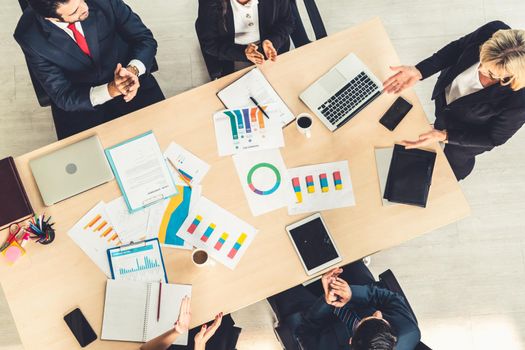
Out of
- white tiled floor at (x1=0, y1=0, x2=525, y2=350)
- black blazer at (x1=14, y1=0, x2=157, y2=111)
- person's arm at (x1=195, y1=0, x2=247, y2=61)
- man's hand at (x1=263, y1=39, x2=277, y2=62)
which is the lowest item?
white tiled floor at (x1=0, y1=0, x2=525, y2=350)

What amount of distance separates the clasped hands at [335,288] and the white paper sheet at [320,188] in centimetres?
29

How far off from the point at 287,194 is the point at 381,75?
28.5 inches

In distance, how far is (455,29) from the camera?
3047 mm

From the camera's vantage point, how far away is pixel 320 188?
203 centimetres

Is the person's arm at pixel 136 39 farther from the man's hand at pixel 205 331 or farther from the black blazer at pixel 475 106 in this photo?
the black blazer at pixel 475 106

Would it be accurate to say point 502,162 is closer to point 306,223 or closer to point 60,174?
point 306,223

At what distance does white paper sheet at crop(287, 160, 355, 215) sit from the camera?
2.02 meters

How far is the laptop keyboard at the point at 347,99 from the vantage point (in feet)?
6.80

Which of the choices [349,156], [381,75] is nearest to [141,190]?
[349,156]

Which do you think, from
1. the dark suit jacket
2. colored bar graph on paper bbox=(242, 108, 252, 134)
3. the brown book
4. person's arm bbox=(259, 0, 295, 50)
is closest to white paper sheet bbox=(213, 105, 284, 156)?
colored bar graph on paper bbox=(242, 108, 252, 134)

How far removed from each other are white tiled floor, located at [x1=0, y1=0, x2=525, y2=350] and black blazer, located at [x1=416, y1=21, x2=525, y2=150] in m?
0.72

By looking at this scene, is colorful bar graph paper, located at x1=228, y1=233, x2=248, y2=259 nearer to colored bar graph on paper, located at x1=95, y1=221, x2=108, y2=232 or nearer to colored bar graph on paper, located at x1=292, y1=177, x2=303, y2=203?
colored bar graph on paper, located at x1=292, y1=177, x2=303, y2=203

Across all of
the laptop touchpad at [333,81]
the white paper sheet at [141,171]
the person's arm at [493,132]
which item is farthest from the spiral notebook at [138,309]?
the person's arm at [493,132]

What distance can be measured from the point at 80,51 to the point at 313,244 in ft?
4.69
